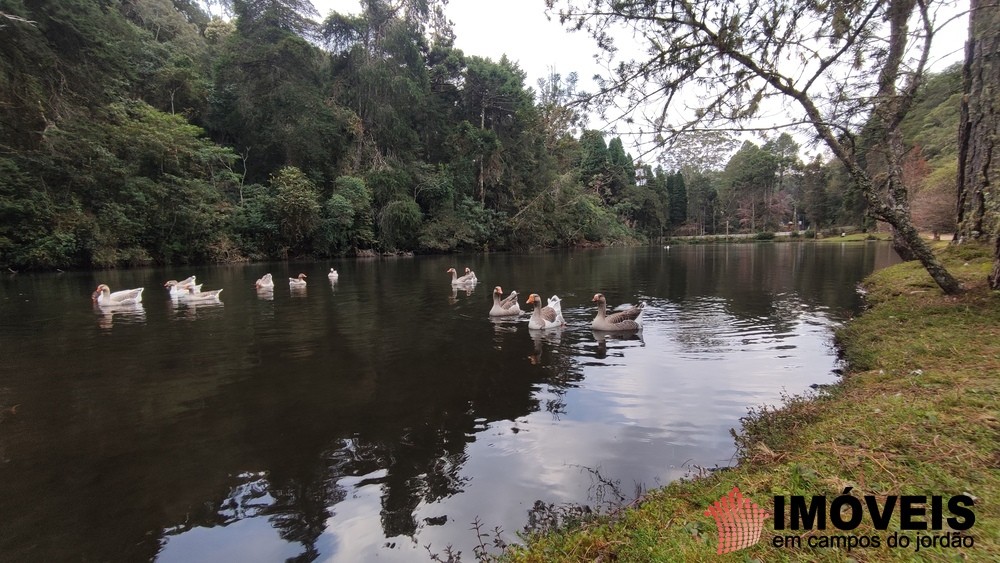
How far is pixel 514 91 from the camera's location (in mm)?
56969

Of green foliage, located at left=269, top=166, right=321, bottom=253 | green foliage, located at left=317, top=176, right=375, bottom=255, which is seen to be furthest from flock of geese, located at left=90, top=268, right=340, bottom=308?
green foliage, located at left=317, top=176, right=375, bottom=255

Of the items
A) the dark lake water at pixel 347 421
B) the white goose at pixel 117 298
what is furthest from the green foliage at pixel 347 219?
the dark lake water at pixel 347 421

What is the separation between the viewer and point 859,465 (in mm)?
3453

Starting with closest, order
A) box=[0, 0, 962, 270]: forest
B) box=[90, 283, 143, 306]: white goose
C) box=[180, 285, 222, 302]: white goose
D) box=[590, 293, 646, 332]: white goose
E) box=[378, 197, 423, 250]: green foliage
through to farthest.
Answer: box=[590, 293, 646, 332]: white goose
box=[90, 283, 143, 306]: white goose
box=[180, 285, 222, 302]: white goose
box=[0, 0, 962, 270]: forest
box=[378, 197, 423, 250]: green foliage

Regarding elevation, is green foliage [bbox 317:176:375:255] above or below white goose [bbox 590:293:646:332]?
above

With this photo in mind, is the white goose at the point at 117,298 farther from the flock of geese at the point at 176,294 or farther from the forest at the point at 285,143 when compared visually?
the forest at the point at 285,143

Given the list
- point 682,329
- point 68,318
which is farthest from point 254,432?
point 68,318

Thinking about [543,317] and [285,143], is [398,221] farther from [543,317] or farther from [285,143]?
[543,317]

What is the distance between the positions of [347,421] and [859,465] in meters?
5.73

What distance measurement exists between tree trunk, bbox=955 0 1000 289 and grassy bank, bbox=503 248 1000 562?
287 centimetres

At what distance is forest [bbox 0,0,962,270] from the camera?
28797 millimetres

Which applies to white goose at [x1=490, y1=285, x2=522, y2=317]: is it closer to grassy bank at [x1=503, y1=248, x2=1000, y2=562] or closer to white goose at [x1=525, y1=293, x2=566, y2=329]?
white goose at [x1=525, y1=293, x2=566, y2=329]

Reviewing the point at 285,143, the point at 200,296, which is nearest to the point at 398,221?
the point at 285,143

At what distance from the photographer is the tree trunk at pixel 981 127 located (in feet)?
25.2
